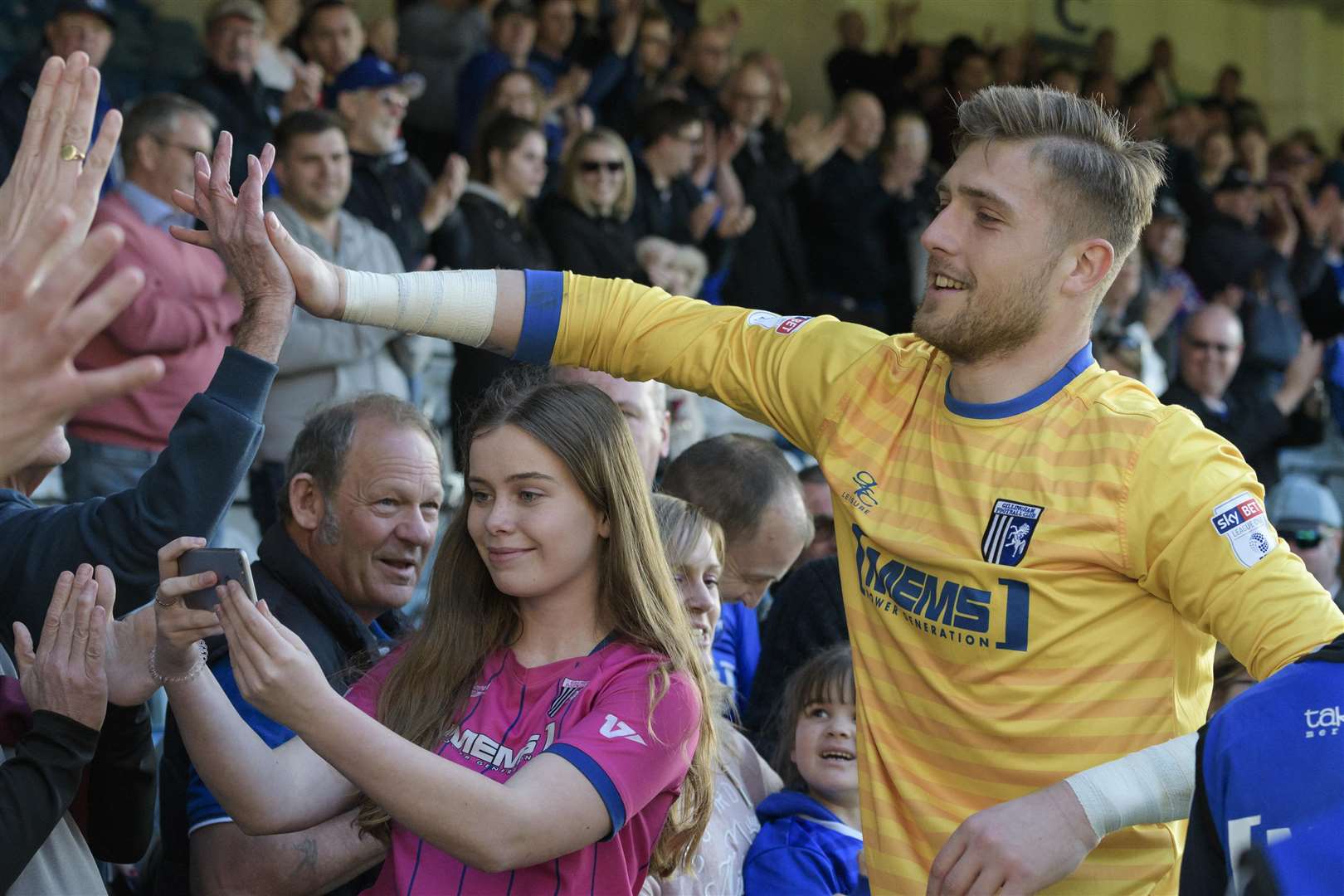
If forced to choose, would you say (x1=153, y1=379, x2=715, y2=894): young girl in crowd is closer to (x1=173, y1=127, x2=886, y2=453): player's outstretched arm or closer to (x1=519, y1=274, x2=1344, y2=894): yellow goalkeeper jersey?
(x1=173, y1=127, x2=886, y2=453): player's outstretched arm

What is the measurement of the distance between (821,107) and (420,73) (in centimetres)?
472

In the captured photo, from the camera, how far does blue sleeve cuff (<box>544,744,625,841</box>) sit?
2.32 meters

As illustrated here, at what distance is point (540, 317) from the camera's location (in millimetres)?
2648

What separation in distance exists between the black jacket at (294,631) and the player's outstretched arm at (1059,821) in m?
1.19

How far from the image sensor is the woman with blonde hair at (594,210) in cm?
679

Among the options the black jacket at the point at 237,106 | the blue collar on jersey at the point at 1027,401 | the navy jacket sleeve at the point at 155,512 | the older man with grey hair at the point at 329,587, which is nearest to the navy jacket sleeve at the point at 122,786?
the older man with grey hair at the point at 329,587

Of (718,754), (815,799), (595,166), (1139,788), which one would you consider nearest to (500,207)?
(595,166)

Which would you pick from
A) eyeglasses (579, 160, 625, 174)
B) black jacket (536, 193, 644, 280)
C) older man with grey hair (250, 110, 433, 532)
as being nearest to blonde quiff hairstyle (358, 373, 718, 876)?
older man with grey hair (250, 110, 433, 532)

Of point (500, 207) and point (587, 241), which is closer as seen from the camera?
point (500, 207)

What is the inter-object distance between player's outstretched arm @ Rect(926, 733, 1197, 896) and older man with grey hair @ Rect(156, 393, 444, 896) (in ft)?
3.60

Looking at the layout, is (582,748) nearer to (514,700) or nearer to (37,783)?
(514,700)

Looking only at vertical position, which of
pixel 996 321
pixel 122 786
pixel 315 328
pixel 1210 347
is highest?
pixel 996 321

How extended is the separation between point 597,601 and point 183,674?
2.18 ft

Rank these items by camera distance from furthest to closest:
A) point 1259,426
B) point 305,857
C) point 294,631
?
1. point 1259,426
2. point 294,631
3. point 305,857
